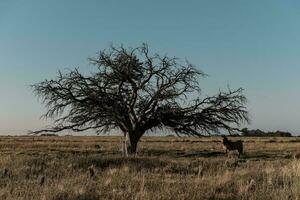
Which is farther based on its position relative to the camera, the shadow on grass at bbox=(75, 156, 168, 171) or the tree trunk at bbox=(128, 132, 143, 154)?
the tree trunk at bbox=(128, 132, 143, 154)

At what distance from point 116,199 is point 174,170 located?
688cm

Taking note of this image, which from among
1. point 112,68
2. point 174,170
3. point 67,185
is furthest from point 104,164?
point 112,68

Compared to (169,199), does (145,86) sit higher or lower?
higher

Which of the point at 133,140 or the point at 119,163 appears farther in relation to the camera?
the point at 133,140

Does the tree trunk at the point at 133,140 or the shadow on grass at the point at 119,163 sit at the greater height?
the tree trunk at the point at 133,140

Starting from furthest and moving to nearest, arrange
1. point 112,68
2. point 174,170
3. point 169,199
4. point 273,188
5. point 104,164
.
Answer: point 112,68 < point 104,164 < point 174,170 < point 273,188 < point 169,199

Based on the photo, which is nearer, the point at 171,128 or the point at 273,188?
the point at 273,188

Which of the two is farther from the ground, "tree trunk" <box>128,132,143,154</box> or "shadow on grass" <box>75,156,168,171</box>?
"tree trunk" <box>128,132,143,154</box>

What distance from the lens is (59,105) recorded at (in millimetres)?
34312

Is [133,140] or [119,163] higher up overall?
[133,140]

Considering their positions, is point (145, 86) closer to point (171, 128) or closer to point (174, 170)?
point (171, 128)

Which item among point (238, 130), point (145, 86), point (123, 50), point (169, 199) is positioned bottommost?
point (169, 199)

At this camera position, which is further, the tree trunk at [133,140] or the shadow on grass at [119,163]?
the tree trunk at [133,140]

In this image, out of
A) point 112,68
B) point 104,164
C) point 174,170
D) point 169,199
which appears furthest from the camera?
point 112,68
